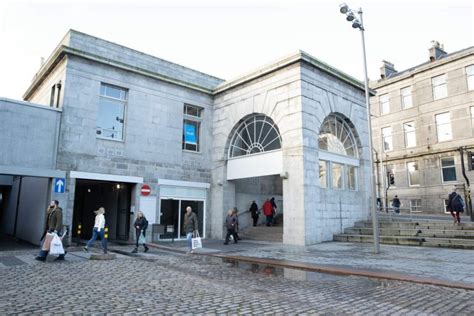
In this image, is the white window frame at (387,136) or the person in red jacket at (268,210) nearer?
the person in red jacket at (268,210)

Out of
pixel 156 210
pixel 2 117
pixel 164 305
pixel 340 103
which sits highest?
pixel 340 103

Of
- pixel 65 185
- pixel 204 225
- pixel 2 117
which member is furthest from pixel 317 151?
pixel 2 117

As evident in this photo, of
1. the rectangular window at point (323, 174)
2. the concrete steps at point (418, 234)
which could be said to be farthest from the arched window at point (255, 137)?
the concrete steps at point (418, 234)

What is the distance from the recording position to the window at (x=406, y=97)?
33344mm

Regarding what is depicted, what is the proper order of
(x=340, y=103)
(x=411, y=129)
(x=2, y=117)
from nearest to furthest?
1. (x=2, y=117)
2. (x=340, y=103)
3. (x=411, y=129)

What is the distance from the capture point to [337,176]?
17656 millimetres

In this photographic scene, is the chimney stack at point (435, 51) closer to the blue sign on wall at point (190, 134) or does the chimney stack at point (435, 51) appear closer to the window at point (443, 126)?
the window at point (443, 126)

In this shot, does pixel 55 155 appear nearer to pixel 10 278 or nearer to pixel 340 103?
pixel 10 278

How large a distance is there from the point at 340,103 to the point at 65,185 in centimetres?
1338

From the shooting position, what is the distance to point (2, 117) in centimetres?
1362

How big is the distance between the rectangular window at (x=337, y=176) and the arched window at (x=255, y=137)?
121 inches

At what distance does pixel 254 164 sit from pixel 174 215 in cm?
475

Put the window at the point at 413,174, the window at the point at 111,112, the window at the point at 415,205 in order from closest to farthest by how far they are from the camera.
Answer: the window at the point at 111,112 < the window at the point at 415,205 < the window at the point at 413,174

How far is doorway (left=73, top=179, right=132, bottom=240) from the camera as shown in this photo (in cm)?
1756
